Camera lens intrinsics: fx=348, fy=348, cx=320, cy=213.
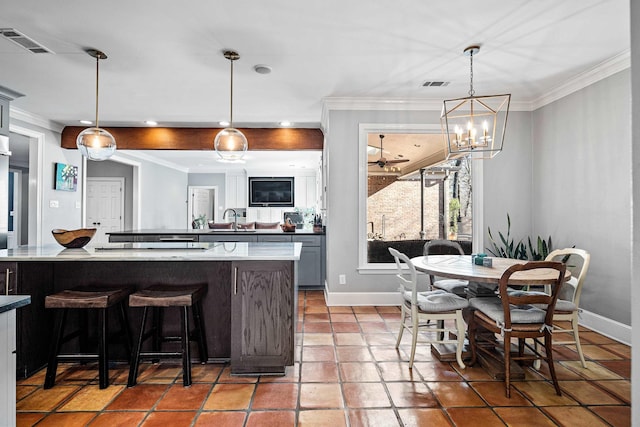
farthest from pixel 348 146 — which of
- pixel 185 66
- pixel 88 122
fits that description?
pixel 88 122

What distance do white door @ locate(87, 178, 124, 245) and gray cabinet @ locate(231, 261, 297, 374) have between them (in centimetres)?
666

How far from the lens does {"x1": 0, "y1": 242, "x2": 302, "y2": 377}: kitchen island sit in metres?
2.33

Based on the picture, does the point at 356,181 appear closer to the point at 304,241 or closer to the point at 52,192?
the point at 304,241

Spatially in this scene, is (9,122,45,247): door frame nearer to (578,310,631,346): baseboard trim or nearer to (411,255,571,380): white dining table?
(411,255,571,380): white dining table

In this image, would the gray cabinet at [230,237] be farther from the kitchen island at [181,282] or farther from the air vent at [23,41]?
the air vent at [23,41]

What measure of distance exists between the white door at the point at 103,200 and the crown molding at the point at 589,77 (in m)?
8.04

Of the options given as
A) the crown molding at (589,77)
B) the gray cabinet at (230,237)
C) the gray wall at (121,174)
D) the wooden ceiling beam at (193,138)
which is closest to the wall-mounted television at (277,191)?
the gray wall at (121,174)

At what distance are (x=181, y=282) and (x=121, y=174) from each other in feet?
21.0

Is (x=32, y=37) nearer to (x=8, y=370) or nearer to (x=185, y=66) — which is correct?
(x=185, y=66)

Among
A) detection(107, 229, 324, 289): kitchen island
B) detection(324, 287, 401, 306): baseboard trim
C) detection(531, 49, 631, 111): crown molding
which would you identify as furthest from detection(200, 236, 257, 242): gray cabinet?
detection(531, 49, 631, 111): crown molding

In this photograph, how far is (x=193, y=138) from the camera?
548 centimetres

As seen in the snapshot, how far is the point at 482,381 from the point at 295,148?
415 centimetres

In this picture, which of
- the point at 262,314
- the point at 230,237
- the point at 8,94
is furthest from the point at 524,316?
the point at 8,94

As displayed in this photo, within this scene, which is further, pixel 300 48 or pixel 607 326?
pixel 607 326
